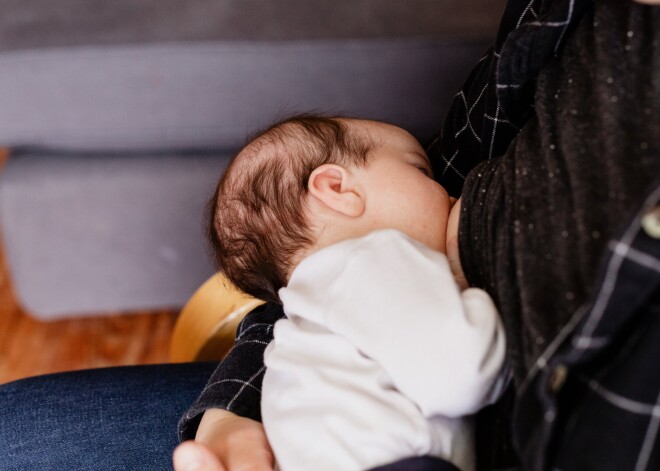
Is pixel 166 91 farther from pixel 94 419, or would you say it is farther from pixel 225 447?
pixel 225 447

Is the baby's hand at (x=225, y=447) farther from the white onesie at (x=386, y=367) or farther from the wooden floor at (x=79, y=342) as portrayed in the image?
the wooden floor at (x=79, y=342)

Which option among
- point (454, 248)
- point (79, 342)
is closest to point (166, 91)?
point (79, 342)

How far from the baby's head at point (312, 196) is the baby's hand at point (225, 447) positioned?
0.15 meters

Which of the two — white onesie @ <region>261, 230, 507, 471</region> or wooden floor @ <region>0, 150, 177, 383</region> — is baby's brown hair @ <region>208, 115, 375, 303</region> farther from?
wooden floor @ <region>0, 150, 177, 383</region>

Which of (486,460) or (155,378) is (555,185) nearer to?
(486,460)

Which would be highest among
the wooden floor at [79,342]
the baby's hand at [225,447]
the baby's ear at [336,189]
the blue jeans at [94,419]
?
the baby's ear at [336,189]

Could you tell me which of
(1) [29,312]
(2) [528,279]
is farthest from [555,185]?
(1) [29,312]

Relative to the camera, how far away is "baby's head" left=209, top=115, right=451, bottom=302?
73 cm

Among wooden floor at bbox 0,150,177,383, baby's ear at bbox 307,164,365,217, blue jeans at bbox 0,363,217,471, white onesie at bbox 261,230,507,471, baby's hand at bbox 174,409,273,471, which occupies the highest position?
baby's ear at bbox 307,164,365,217

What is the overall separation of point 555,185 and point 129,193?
3.20 ft

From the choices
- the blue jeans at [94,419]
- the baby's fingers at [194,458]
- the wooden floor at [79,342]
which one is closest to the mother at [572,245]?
the baby's fingers at [194,458]

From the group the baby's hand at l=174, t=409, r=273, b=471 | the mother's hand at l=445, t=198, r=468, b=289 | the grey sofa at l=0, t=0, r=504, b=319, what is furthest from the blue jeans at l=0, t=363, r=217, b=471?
the grey sofa at l=0, t=0, r=504, b=319

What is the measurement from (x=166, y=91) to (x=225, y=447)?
782 mm

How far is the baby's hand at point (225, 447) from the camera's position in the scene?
61 centimetres
